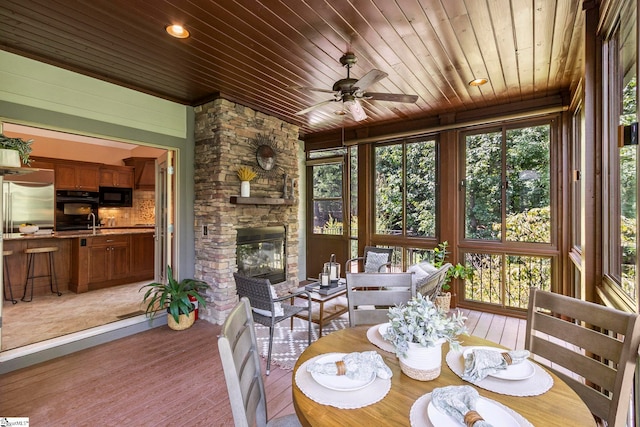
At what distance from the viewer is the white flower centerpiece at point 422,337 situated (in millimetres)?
1117

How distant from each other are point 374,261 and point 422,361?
10.9 feet

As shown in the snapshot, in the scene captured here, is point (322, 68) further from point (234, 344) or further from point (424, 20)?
point (234, 344)

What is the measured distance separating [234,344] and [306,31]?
230 cm

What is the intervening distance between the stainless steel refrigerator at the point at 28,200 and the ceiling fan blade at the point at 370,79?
585 centimetres

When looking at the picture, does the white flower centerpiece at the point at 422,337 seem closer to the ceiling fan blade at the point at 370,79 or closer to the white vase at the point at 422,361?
the white vase at the point at 422,361

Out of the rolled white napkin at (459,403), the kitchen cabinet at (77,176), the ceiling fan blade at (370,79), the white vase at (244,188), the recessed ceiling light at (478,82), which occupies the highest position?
the recessed ceiling light at (478,82)

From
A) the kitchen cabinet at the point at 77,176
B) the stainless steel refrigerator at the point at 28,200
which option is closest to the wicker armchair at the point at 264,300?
the stainless steel refrigerator at the point at 28,200

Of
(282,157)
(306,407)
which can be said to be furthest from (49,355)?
(282,157)

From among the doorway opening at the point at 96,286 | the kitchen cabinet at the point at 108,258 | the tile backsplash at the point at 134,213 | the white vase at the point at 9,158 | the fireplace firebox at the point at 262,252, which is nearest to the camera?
the white vase at the point at 9,158

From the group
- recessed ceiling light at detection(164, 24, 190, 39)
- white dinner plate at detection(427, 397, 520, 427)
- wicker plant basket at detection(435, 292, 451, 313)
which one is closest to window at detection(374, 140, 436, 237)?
wicker plant basket at detection(435, 292, 451, 313)

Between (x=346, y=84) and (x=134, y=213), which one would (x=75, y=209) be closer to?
(x=134, y=213)

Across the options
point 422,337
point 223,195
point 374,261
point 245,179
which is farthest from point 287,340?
point 422,337

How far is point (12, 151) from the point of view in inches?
80.7

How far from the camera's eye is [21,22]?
223cm
